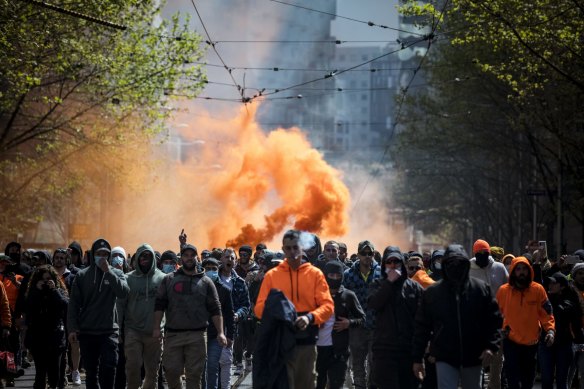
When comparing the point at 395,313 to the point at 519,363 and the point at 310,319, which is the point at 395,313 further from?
the point at 519,363

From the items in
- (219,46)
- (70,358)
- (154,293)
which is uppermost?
(219,46)

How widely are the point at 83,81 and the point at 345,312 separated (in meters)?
21.5

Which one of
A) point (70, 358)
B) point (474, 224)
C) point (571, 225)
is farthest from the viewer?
point (474, 224)

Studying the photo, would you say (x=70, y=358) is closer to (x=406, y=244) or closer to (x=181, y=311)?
(x=181, y=311)

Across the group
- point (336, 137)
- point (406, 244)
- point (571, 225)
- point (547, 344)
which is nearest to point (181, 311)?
point (547, 344)

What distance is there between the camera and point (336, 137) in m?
181

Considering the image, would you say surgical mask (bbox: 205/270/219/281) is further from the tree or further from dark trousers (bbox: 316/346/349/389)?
the tree

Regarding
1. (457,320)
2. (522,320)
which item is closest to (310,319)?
(457,320)

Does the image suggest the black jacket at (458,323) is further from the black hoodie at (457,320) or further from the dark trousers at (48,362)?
the dark trousers at (48,362)

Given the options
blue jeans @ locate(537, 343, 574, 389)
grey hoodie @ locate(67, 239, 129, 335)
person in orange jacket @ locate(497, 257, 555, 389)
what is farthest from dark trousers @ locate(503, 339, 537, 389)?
grey hoodie @ locate(67, 239, 129, 335)

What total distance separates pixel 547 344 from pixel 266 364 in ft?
13.9

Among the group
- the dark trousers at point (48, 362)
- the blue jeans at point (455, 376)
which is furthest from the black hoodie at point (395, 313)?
the dark trousers at point (48, 362)

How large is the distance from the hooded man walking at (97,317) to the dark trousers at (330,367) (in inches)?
86.7

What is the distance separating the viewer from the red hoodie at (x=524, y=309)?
42.8 feet
